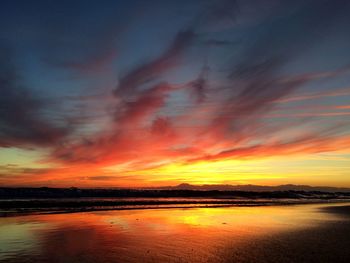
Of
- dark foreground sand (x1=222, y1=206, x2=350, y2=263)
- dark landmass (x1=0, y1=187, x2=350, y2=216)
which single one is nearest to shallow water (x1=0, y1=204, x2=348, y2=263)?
dark foreground sand (x1=222, y1=206, x2=350, y2=263)

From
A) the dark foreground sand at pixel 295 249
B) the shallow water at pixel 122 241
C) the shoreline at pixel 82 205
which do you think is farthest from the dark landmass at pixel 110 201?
the dark foreground sand at pixel 295 249

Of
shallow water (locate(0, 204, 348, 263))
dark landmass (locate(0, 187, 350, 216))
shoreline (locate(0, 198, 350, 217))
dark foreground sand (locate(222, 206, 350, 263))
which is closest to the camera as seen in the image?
dark foreground sand (locate(222, 206, 350, 263))

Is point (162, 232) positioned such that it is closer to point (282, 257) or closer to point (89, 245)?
point (89, 245)

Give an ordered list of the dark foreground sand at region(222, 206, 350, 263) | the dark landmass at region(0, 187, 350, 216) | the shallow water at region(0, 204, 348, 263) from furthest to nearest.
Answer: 1. the dark landmass at region(0, 187, 350, 216)
2. the shallow water at region(0, 204, 348, 263)
3. the dark foreground sand at region(222, 206, 350, 263)

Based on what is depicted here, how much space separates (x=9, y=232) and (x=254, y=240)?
13364 mm

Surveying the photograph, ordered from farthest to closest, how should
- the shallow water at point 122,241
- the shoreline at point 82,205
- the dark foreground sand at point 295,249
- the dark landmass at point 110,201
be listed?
the dark landmass at point 110,201, the shoreline at point 82,205, the shallow water at point 122,241, the dark foreground sand at point 295,249

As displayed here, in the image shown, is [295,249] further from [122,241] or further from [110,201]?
[110,201]

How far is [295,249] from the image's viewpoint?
13.9 metres

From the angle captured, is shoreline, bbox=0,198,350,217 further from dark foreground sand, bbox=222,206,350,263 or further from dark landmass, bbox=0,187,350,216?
dark foreground sand, bbox=222,206,350,263

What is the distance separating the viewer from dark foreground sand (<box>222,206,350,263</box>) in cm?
1218

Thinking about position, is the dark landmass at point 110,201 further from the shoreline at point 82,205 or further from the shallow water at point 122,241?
the shallow water at point 122,241

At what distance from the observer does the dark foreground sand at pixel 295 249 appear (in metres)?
12.2

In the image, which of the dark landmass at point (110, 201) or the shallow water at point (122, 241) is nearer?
the shallow water at point (122, 241)

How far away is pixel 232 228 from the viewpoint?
20.7 meters
